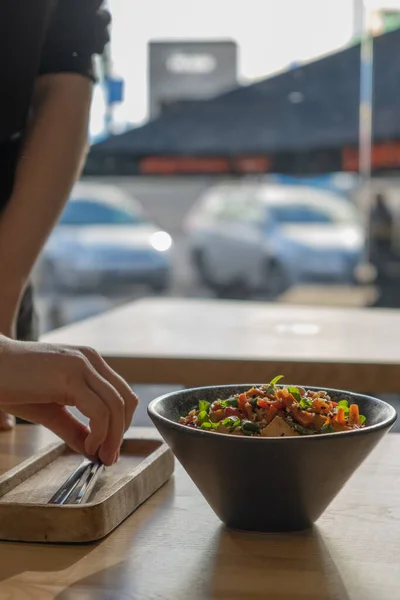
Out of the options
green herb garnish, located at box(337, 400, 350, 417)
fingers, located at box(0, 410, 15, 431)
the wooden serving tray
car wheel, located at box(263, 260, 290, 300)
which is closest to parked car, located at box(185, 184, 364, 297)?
car wheel, located at box(263, 260, 290, 300)

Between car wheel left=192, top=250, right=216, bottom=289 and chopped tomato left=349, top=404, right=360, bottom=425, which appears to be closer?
chopped tomato left=349, top=404, right=360, bottom=425

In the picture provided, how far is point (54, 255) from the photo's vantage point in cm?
566

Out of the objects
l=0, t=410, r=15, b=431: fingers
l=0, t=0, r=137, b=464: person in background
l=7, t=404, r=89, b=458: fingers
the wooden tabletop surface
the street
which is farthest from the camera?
the street

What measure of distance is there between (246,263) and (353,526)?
16.4 ft

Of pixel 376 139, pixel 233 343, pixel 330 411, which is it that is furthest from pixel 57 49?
pixel 376 139

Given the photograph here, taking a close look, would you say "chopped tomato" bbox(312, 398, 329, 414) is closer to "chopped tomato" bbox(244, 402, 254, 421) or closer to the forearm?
"chopped tomato" bbox(244, 402, 254, 421)

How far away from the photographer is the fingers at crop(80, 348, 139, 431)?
0.84 m

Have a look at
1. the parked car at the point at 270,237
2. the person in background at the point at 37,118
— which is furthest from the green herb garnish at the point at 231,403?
the parked car at the point at 270,237

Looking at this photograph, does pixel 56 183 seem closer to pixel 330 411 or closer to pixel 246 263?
pixel 330 411

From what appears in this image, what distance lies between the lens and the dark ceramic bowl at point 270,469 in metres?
0.73

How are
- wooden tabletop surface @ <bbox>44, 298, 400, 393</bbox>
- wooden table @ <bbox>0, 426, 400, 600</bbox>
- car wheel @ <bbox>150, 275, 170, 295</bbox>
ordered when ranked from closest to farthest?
wooden table @ <bbox>0, 426, 400, 600</bbox> < wooden tabletop surface @ <bbox>44, 298, 400, 393</bbox> < car wheel @ <bbox>150, 275, 170, 295</bbox>

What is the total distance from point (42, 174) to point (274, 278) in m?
4.45

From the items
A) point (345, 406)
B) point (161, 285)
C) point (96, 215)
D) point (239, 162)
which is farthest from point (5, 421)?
point (96, 215)

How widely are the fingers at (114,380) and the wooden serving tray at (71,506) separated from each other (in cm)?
7
